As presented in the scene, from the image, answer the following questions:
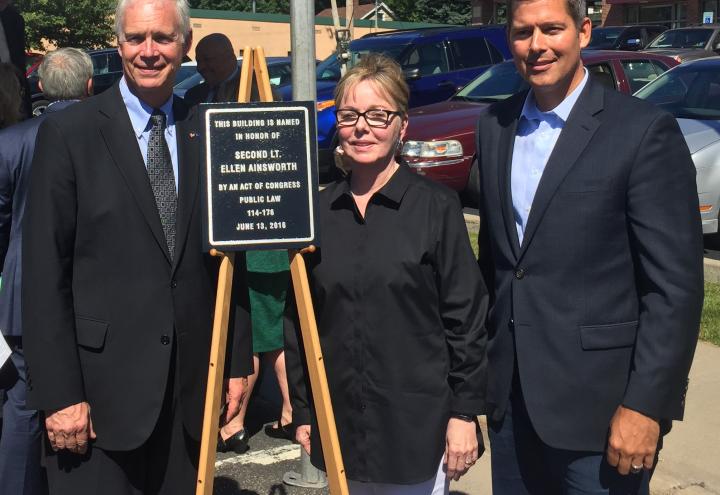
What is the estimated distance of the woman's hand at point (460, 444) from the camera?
312 cm

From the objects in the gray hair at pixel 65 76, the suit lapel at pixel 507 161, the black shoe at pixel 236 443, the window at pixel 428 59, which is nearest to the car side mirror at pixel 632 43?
the window at pixel 428 59

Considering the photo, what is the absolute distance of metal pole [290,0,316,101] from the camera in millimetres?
4715

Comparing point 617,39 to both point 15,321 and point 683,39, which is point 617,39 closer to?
point 683,39

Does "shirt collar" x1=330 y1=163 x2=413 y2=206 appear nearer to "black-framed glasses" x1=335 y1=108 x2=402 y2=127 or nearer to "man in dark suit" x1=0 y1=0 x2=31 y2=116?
"black-framed glasses" x1=335 y1=108 x2=402 y2=127

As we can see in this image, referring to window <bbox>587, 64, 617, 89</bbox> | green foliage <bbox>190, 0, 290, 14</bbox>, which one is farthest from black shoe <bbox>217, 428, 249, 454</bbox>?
green foliage <bbox>190, 0, 290, 14</bbox>

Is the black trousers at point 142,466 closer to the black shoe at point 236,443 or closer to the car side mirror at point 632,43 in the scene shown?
the black shoe at point 236,443

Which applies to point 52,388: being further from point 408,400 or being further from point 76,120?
point 408,400

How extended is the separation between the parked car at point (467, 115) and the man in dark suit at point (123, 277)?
6611 mm

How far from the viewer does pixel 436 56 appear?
14875 millimetres

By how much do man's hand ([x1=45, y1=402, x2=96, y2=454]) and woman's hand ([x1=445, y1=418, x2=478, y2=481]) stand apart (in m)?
1.15

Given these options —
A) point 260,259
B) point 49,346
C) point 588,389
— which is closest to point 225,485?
point 260,259

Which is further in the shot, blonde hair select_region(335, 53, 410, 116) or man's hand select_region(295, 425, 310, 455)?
man's hand select_region(295, 425, 310, 455)

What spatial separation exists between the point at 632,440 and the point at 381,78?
1.32m

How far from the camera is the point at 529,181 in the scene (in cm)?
305
